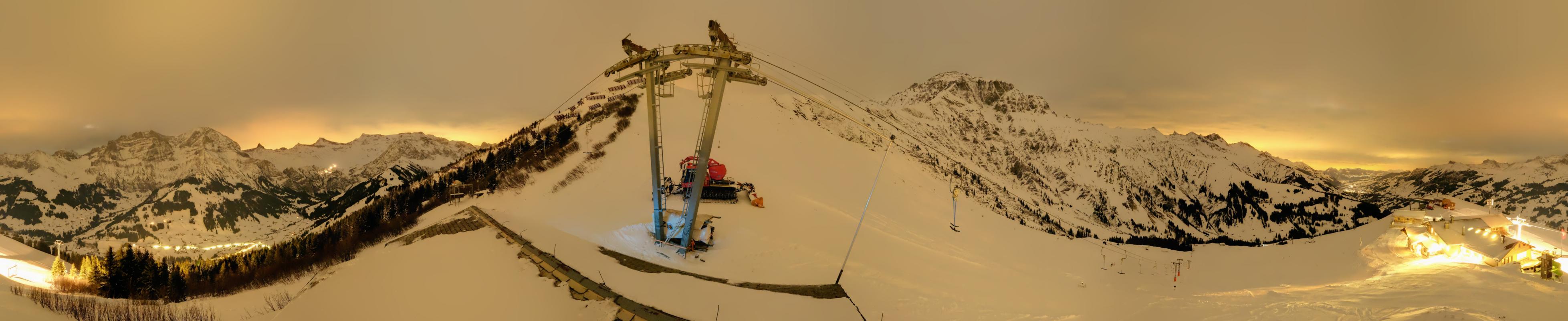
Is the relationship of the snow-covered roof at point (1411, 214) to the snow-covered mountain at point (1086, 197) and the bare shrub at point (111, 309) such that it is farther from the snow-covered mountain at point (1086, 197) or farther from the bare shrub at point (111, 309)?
the snow-covered mountain at point (1086, 197)

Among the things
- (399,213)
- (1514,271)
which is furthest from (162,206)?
(1514,271)

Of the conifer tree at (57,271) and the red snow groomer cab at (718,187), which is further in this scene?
the red snow groomer cab at (718,187)

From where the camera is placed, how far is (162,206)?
188 metres

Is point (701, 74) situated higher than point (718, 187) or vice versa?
point (701, 74)

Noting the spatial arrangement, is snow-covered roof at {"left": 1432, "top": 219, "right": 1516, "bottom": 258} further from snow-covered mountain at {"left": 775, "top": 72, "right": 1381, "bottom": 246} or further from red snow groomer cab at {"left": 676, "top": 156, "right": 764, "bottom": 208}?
snow-covered mountain at {"left": 775, "top": 72, "right": 1381, "bottom": 246}

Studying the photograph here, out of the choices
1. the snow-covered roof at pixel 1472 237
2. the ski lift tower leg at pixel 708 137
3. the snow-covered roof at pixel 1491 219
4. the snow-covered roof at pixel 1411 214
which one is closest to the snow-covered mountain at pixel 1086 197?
the snow-covered roof at pixel 1411 214

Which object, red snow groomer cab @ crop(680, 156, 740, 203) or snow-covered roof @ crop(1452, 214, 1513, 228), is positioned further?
snow-covered roof @ crop(1452, 214, 1513, 228)

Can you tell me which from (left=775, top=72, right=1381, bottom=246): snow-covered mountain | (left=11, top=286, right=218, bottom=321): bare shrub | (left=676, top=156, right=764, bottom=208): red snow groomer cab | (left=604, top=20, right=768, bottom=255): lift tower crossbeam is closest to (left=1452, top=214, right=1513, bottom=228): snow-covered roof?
(left=676, top=156, right=764, bottom=208): red snow groomer cab

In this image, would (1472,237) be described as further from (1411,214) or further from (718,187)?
(718,187)

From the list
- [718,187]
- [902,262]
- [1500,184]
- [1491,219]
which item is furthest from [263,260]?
[1500,184]

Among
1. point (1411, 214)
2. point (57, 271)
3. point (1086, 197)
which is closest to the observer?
point (57, 271)

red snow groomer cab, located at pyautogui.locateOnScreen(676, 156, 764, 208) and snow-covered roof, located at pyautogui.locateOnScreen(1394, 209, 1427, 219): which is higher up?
snow-covered roof, located at pyautogui.locateOnScreen(1394, 209, 1427, 219)

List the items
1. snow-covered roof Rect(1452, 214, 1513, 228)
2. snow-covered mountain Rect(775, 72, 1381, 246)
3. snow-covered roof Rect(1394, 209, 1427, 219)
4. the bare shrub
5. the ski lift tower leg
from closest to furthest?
the bare shrub, the ski lift tower leg, snow-covered roof Rect(1452, 214, 1513, 228), snow-covered roof Rect(1394, 209, 1427, 219), snow-covered mountain Rect(775, 72, 1381, 246)

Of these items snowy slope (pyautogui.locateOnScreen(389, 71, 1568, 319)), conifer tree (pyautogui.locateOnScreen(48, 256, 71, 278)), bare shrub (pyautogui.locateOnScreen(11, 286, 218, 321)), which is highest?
snowy slope (pyautogui.locateOnScreen(389, 71, 1568, 319))
